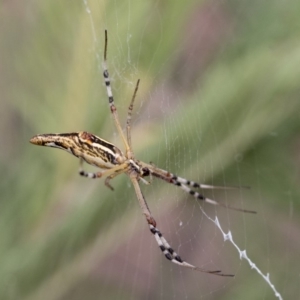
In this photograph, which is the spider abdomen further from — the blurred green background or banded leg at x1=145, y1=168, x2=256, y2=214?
banded leg at x1=145, y1=168, x2=256, y2=214

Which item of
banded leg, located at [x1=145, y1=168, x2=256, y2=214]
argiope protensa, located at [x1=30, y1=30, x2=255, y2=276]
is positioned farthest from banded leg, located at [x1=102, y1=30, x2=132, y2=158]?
banded leg, located at [x1=145, y1=168, x2=256, y2=214]

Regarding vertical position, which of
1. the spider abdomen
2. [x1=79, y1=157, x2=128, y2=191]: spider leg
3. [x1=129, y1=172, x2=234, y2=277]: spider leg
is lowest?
[x1=129, y1=172, x2=234, y2=277]: spider leg

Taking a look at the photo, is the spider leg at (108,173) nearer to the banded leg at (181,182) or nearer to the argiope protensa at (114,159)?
the argiope protensa at (114,159)

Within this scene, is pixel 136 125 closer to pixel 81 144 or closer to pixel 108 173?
pixel 108 173

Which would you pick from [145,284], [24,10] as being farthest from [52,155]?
[145,284]

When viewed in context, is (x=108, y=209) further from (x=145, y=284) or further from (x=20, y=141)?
(x=145, y=284)

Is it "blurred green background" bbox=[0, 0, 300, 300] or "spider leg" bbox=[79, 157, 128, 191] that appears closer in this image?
"blurred green background" bbox=[0, 0, 300, 300]

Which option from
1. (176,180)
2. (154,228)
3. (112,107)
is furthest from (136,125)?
(154,228)
